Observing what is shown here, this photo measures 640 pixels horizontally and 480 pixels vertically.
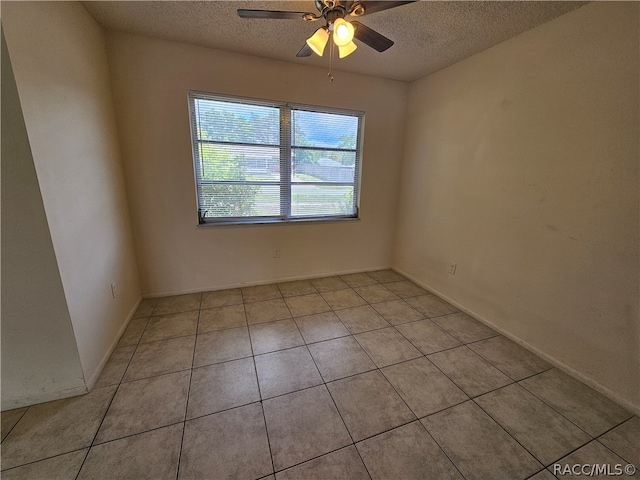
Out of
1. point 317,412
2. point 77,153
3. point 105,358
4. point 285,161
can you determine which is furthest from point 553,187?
point 105,358

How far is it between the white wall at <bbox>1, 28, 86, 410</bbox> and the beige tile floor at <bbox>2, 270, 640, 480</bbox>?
142 millimetres

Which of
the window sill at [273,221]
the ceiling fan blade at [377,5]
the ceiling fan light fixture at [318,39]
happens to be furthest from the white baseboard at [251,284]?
the ceiling fan blade at [377,5]

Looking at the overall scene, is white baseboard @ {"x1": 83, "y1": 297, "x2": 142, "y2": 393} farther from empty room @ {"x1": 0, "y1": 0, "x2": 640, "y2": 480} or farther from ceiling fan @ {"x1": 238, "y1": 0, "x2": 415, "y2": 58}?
ceiling fan @ {"x1": 238, "y1": 0, "x2": 415, "y2": 58}

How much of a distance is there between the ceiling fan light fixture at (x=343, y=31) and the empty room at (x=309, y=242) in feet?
0.11

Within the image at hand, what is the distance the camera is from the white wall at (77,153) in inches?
50.5

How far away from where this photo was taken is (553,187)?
1840 millimetres

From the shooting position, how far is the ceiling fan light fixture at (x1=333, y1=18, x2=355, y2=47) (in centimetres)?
139

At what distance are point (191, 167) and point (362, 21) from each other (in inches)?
76.3

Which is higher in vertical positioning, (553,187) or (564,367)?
(553,187)

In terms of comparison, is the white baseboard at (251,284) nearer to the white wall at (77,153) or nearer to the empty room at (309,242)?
the empty room at (309,242)

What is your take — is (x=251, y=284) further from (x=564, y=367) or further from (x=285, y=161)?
(x=564, y=367)

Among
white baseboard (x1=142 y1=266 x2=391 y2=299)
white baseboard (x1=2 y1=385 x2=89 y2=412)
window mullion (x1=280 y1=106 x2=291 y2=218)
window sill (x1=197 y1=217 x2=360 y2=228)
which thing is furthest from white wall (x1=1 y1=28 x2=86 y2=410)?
window mullion (x1=280 y1=106 x2=291 y2=218)

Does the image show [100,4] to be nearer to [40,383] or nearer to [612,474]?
[40,383]

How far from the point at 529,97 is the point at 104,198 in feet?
11.0
